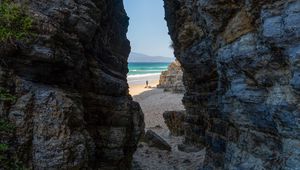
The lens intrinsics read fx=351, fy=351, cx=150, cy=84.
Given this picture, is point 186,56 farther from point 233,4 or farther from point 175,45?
point 233,4

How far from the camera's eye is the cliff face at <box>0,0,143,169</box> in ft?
34.9

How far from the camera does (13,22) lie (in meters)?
11.0

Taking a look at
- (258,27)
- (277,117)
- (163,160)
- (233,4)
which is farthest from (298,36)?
(163,160)

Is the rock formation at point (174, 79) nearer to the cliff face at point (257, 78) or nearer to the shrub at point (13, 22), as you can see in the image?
the cliff face at point (257, 78)

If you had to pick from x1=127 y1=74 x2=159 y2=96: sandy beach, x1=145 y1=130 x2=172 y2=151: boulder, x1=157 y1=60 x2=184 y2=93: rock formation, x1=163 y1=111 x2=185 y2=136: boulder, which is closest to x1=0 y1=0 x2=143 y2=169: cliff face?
x1=145 y1=130 x2=172 y2=151: boulder

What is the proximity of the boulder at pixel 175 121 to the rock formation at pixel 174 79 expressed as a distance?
2235cm

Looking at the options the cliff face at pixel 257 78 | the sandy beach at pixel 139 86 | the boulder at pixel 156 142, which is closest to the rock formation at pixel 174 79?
the sandy beach at pixel 139 86

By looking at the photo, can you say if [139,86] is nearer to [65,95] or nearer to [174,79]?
[174,79]

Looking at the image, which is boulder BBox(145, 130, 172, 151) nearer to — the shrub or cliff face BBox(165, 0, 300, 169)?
cliff face BBox(165, 0, 300, 169)

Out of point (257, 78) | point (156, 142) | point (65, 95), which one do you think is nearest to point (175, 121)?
point (156, 142)

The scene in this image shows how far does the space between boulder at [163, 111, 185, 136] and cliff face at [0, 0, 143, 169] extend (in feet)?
41.0

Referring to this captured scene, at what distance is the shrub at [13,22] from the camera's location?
35.5ft

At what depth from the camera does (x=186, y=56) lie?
62.7 feet

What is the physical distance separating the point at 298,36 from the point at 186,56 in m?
11.1
